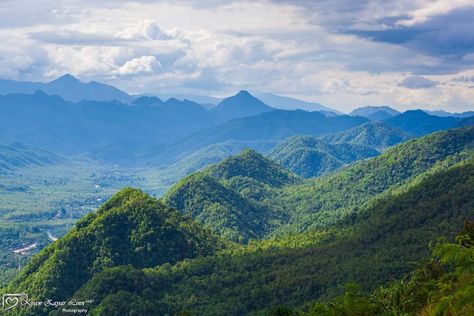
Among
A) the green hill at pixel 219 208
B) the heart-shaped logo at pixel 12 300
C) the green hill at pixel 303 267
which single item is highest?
the green hill at pixel 303 267

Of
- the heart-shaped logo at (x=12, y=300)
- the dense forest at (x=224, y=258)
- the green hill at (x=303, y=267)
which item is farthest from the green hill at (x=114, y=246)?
the green hill at (x=303, y=267)

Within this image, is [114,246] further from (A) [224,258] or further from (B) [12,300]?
(A) [224,258]

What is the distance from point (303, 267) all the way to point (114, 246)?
112ft

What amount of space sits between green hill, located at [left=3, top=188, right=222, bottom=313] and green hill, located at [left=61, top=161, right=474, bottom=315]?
6.84m

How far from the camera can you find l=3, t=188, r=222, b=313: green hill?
98.9m

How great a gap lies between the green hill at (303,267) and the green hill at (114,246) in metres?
6.84

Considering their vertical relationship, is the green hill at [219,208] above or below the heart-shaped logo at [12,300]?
below

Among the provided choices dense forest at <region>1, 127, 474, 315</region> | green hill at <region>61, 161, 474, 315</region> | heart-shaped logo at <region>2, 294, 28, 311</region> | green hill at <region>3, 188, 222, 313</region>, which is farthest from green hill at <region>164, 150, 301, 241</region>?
heart-shaped logo at <region>2, 294, 28, 311</region>

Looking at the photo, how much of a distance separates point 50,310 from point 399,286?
62827 mm

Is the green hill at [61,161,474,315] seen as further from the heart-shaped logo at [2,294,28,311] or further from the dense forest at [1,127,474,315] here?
the heart-shaped logo at [2,294,28,311]

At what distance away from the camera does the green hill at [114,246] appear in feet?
→ 324

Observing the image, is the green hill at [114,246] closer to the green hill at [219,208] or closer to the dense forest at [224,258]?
the dense forest at [224,258]

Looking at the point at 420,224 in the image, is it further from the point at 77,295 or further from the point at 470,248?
the point at 470,248

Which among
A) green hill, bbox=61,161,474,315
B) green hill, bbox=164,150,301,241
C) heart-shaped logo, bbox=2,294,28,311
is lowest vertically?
green hill, bbox=164,150,301,241
